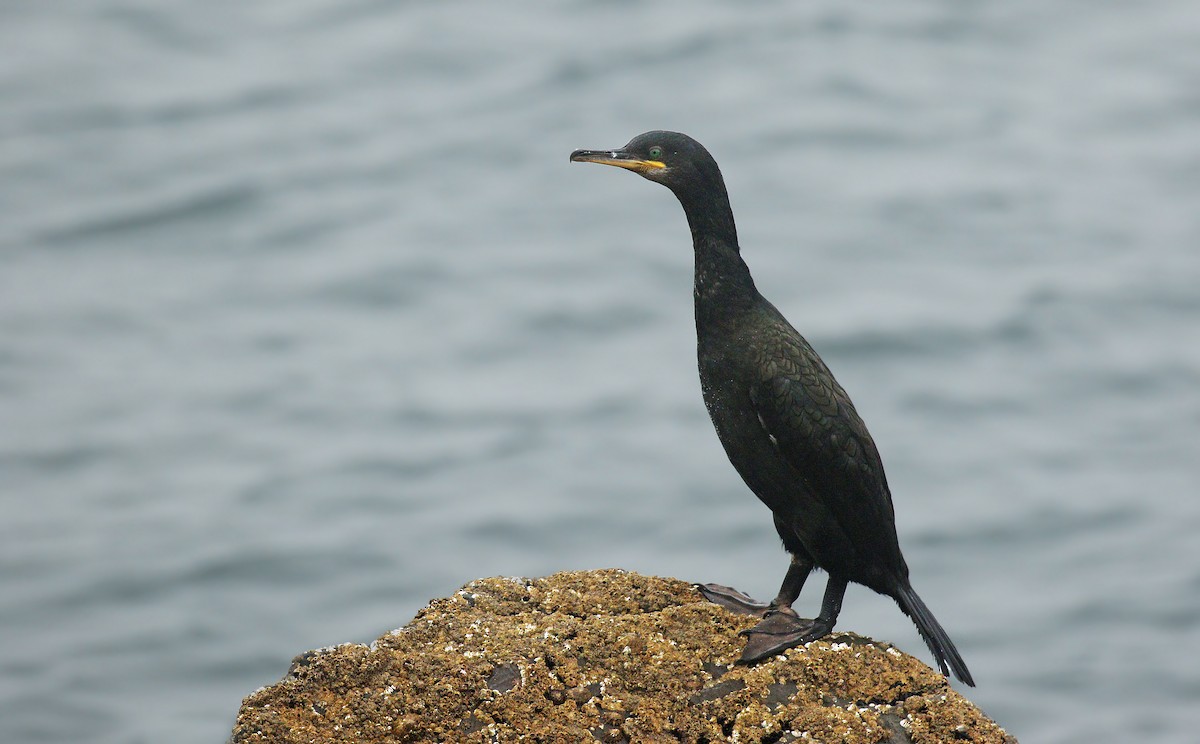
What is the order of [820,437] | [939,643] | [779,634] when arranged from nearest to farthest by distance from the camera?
[779,634], [939,643], [820,437]

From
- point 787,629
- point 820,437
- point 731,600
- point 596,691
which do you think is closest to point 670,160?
point 820,437

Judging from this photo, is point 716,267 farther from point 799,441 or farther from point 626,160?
point 799,441

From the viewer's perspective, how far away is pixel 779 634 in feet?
20.1

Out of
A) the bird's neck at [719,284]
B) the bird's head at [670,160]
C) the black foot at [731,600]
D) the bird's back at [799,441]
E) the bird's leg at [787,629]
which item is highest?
the bird's head at [670,160]

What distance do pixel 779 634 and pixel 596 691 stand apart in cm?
90

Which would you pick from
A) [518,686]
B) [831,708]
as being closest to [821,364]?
[831,708]

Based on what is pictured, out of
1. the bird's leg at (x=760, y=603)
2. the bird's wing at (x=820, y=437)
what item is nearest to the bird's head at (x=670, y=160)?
the bird's wing at (x=820, y=437)

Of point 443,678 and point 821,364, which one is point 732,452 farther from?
point 443,678

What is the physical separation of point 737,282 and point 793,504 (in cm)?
110

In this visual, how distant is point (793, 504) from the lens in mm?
6594

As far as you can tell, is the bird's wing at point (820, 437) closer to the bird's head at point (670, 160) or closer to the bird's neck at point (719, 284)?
the bird's neck at point (719, 284)

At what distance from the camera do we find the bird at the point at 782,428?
6449mm

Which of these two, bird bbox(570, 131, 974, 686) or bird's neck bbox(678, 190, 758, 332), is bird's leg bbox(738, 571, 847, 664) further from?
bird's neck bbox(678, 190, 758, 332)

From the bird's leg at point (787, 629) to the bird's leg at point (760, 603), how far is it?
0.15 ft
